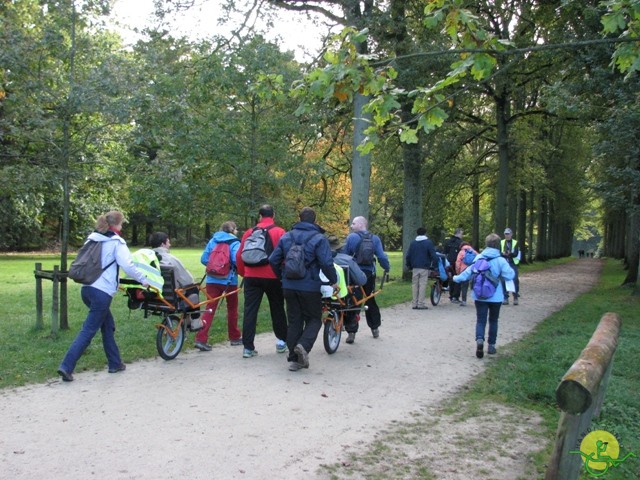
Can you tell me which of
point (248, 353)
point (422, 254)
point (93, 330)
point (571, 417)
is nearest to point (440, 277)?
point (422, 254)

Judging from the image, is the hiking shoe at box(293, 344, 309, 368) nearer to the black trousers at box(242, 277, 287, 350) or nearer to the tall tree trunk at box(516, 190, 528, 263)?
the black trousers at box(242, 277, 287, 350)

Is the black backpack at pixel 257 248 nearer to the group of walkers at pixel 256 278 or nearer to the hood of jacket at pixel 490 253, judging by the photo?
the group of walkers at pixel 256 278

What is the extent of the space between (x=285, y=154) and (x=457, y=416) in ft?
28.9

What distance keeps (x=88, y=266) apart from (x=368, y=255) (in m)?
4.46

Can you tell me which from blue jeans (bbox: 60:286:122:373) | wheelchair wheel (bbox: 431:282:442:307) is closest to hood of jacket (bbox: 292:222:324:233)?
blue jeans (bbox: 60:286:122:373)

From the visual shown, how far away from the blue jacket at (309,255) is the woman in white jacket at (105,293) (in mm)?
1671

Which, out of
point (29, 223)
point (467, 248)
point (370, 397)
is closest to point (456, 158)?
point (467, 248)

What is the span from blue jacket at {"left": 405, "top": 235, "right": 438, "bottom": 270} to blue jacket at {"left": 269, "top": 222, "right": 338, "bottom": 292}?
6512mm

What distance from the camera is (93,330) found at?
271 inches

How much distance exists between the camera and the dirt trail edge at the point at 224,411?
444 centimetres

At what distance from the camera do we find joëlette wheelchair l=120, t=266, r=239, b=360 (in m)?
7.75

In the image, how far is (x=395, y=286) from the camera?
63.7 feet

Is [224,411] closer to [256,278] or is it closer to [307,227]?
[256,278]

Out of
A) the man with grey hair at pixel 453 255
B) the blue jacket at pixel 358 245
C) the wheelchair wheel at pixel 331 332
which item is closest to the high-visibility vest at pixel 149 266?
the wheelchair wheel at pixel 331 332
